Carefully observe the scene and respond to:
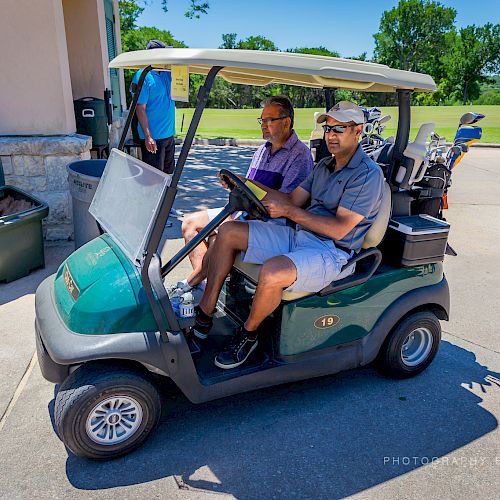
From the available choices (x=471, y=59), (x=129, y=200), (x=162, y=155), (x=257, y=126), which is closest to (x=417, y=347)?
(x=129, y=200)

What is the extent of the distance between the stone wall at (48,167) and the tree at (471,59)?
221ft

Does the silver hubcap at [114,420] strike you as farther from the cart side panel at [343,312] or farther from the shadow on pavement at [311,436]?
the cart side panel at [343,312]

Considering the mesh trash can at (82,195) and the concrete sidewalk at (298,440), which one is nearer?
the concrete sidewalk at (298,440)

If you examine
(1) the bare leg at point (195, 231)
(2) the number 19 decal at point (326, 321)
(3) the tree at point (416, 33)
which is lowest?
(2) the number 19 decal at point (326, 321)

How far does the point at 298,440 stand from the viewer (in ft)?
7.50

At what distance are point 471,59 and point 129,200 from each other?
75.6 metres

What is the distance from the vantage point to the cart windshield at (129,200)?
6.77 ft

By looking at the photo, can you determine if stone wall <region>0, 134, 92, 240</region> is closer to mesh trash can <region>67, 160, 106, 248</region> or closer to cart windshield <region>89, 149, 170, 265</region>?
mesh trash can <region>67, 160, 106, 248</region>

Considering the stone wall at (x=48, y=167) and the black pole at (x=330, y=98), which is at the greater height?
the black pole at (x=330, y=98)

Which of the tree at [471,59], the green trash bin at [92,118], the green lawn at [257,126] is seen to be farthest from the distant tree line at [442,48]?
the green trash bin at [92,118]

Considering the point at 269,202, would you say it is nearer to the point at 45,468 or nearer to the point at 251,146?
the point at 45,468

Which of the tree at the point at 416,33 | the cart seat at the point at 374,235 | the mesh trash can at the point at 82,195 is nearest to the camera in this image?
the cart seat at the point at 374,235

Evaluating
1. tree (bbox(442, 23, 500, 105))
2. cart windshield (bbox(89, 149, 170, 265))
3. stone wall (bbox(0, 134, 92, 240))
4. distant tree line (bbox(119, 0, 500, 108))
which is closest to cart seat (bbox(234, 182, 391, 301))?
cart windshield (bbox(89, 149, 170, 265))

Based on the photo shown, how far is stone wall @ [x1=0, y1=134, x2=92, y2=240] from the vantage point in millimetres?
4594
